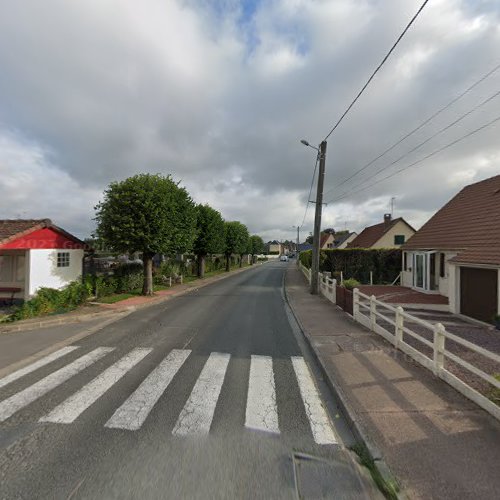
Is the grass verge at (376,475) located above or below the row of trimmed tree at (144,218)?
below

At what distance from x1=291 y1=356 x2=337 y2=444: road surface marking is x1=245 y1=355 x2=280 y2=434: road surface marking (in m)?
0.46

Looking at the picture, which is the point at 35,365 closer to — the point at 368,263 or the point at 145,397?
the point at 145,397

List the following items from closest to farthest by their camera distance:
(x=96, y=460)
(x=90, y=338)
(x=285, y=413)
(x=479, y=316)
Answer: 1. (x=96, y=460)
2. (x=285, y=413)
3. (x=90, y=338)
4. (x=479, y=316)

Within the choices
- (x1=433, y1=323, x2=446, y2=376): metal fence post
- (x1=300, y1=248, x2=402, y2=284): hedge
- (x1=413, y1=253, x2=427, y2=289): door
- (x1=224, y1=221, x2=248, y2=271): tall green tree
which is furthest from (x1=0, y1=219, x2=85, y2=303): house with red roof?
(x1=224, y1=221, x2=248, y2=271): tall green tree

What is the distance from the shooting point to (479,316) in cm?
1042

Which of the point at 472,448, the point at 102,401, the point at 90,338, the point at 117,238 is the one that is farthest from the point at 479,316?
the point at 117,238

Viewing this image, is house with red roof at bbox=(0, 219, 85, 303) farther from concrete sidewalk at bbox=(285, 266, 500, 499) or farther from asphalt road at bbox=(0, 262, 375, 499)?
concrete sidewalk at bbox=(285, 266, 500, 499)

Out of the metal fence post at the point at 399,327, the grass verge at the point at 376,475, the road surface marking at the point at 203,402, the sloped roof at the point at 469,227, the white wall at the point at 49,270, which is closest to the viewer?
the grass verge at the point at 376,475

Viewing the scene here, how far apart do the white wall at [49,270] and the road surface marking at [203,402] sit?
951cm

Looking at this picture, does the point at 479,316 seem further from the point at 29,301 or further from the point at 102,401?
the point at 29,301

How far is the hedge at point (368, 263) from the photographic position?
910 inches

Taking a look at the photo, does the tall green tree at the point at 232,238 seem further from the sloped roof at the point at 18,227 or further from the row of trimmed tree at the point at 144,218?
the sloped roof at the point at 18,227

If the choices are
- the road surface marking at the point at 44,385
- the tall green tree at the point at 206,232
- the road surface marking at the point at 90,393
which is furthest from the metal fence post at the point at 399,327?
the tall green tree at the point at 206,232

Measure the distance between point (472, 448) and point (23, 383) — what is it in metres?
6.44
